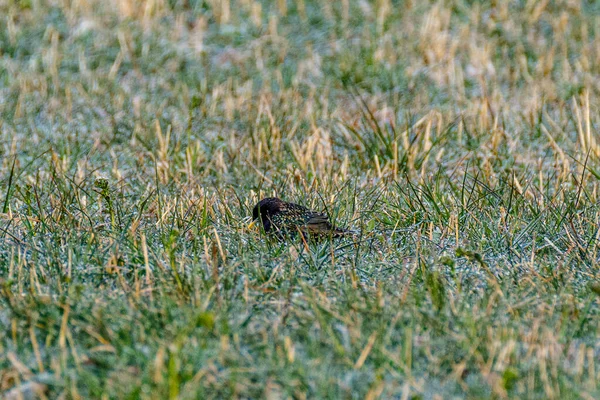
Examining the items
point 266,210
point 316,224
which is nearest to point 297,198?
point 266,210

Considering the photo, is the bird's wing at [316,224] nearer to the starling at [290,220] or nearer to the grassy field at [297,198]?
the starling at [290,220]

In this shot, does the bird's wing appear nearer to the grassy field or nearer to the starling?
the starling

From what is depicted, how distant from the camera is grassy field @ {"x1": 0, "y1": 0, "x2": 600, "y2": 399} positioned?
241 cm

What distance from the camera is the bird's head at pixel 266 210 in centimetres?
365

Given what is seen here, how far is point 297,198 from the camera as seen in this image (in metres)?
4.23

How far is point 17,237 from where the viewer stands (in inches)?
140

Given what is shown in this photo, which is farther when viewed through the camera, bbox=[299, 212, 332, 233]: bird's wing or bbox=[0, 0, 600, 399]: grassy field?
bbox=[299, 212, 332, 233]: bird's wing

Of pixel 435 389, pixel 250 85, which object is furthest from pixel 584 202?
pixel 250 85

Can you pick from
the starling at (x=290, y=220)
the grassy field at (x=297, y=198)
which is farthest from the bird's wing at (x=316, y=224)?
the grassy field at (x=297, y=198)

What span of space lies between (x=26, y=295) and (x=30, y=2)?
575cm

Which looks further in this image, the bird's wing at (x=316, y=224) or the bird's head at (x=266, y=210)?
the bird's head at (x=266, y=210)

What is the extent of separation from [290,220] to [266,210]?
Answer: 0.16m

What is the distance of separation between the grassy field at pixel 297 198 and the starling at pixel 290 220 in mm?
84

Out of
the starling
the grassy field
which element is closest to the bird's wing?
the starling
